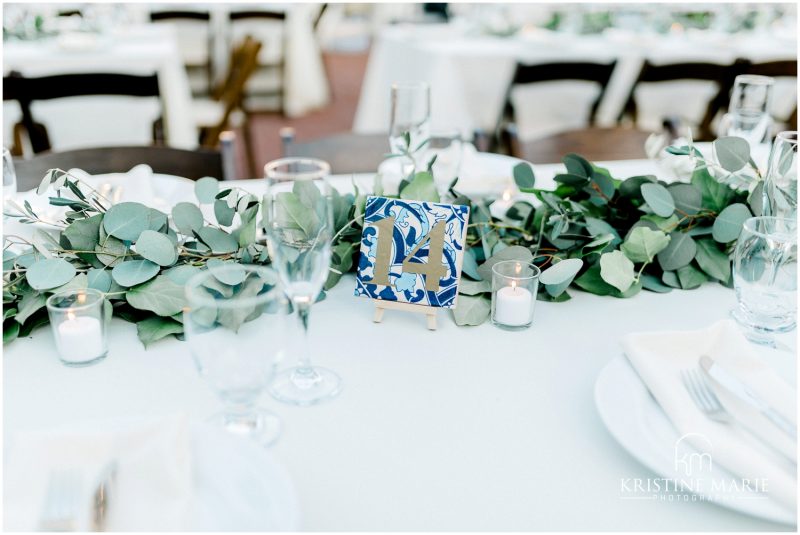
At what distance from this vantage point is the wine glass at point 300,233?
66 cm

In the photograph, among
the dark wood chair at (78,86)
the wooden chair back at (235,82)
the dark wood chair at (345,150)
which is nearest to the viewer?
the dark wood chair at (345,150)

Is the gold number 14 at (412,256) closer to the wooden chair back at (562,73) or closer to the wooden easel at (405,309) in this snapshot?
the wooden easel at (405,309)

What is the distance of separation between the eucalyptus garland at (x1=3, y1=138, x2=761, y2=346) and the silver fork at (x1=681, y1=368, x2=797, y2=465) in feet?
0.71

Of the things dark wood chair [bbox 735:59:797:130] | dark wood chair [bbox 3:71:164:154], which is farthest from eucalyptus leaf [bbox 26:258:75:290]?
dark wood chair [bbox 735:59:797:130]

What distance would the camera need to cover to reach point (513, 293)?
34.1 inches

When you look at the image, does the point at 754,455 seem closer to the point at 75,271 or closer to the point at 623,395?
the point at 623,395

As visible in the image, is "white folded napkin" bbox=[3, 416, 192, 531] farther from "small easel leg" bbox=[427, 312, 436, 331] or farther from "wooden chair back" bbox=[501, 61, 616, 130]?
"wooden chair back" bbox=[501, 61, 616, 130]

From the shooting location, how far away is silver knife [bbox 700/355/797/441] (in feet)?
2.03

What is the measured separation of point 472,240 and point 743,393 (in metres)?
0.43

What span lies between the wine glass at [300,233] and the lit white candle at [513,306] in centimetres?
25

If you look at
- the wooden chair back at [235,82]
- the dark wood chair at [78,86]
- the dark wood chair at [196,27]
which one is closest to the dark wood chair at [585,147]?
the dark wood chair at [78,86]

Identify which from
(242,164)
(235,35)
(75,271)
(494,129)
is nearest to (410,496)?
(75,271)

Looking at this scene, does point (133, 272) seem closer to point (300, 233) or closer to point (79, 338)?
point (79, 338)

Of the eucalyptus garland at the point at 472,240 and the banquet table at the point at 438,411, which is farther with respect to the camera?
the eucalyptus garland at the point at 472,240
